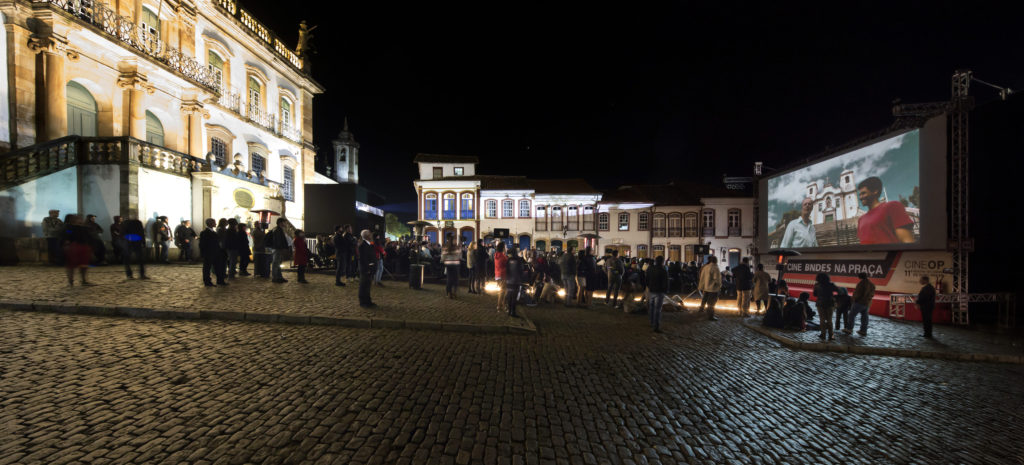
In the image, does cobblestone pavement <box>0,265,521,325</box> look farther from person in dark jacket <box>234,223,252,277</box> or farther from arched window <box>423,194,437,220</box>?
arched window <box>423,194,437,220</box>

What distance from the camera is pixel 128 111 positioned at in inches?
601

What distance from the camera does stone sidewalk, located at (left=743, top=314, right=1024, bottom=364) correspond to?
272 inches

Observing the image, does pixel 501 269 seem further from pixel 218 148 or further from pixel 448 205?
pixel 448 205

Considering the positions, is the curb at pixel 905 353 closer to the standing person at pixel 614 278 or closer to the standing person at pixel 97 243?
the standing person at pixel 614 278

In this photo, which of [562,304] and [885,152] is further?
[885,152]

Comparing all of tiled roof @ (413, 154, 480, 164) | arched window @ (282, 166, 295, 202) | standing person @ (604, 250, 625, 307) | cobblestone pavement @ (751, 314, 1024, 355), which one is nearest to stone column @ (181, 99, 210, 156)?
arched window @ (282, 166, 295, 202)

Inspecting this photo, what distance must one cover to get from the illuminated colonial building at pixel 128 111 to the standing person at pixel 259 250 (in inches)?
238

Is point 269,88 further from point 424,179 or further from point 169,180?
point 424,179

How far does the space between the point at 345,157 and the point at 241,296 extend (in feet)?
132

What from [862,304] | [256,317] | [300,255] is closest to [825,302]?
[862,304]

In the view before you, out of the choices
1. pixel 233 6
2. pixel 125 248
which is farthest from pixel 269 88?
pixel 125 248

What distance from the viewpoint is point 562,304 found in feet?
37.4

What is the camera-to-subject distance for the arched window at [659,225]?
112ft

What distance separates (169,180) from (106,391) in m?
15.6
